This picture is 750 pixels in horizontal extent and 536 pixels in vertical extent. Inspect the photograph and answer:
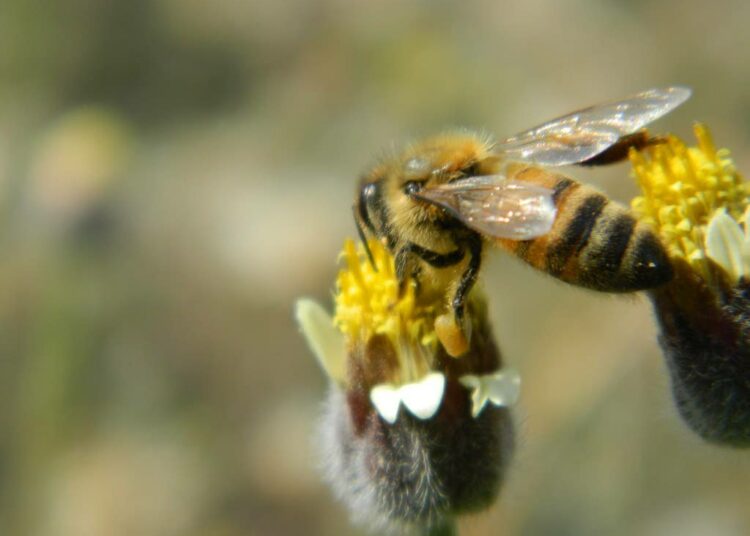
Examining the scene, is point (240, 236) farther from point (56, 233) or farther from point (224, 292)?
point (56, 233)

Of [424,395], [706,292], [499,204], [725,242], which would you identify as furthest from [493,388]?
[725,242]

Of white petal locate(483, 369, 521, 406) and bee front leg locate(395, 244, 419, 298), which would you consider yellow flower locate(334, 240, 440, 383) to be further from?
white petal locate(483, 369, 521, 406)

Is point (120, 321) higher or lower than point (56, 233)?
lower

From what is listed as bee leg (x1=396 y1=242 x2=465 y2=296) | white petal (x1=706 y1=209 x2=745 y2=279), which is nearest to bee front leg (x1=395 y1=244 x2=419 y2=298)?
bee leg (x1=396 y1=242 x2=465 y2=296)

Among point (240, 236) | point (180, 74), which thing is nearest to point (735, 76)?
point (240, 236)

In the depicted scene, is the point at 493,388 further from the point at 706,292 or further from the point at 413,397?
the point at 706,292

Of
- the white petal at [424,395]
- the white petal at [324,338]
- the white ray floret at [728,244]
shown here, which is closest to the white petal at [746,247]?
the white ray floret at [728,244]
